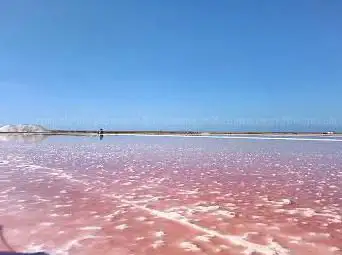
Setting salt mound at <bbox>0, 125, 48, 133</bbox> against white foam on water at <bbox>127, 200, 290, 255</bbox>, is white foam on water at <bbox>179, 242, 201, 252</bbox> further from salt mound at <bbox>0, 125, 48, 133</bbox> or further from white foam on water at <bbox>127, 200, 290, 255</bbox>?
salt mound at <bbox>0, 125, 48, 133</bbox>

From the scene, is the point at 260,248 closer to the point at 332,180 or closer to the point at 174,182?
the point at 174,182

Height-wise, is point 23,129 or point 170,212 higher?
point 23,129

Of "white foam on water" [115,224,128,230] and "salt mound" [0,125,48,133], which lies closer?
"white foam on water" [115,224,128,230]

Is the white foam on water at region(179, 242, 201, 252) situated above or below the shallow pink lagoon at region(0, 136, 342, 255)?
below

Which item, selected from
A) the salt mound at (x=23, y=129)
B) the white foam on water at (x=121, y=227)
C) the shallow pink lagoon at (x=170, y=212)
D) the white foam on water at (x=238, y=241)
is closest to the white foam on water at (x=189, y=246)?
the shallow pink lagoon at (x=170, y=212)

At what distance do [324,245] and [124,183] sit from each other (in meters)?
6.83

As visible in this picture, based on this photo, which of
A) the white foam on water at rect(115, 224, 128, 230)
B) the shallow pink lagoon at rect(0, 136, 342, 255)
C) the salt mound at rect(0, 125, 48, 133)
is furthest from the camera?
the salt mound at rect(0, 125, 48, 133)

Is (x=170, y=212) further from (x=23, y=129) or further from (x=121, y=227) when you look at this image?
(x=23, y=129)

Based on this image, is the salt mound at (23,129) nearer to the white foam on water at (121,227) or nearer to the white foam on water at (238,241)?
the white foam on water at (238,241)

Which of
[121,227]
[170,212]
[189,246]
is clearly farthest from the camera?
[170,212]

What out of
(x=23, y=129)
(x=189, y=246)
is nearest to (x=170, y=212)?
(x=189, y=246)

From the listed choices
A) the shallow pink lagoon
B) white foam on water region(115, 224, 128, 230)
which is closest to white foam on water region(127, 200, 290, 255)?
the shallow pink lagoon

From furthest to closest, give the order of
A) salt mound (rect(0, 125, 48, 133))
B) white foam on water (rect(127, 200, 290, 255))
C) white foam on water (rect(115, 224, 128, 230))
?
salt mound (rect(0, 125, 48, 133)) → white foam on water (rect(115, 224, 128, 230)) → white foam on water (rect(127, 200, 290, 255))

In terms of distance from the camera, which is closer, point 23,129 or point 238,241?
point 238,241
